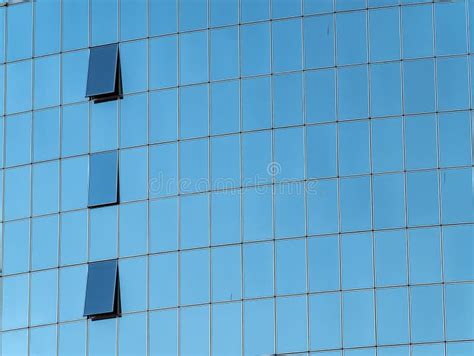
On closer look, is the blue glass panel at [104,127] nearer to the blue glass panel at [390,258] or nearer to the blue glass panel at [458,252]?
the blue glass panel at [390,258]

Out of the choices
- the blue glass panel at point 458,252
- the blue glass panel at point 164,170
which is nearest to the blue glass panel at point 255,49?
the blue glass panel at point 164,170

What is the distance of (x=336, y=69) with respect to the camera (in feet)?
134

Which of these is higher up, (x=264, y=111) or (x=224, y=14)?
(x=224, y=14)

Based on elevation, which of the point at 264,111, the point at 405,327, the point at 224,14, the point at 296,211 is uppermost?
the point at 224,14

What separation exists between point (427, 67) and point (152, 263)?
795 cm

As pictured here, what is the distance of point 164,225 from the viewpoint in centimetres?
4106

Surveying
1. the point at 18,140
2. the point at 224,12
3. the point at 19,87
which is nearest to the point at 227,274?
the point at 224,12

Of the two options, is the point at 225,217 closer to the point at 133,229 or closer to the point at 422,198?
the point at 133,229

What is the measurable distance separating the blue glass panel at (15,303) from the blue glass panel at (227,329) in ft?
16.6

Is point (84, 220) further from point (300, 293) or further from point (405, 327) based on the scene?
point (405, 327)

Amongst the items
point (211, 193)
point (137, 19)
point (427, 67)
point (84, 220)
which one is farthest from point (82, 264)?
point (427, 67)

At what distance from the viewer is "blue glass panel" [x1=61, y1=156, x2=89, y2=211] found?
138 feet

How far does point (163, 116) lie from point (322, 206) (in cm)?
470

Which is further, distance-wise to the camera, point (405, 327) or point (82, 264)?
point (82, 264)
